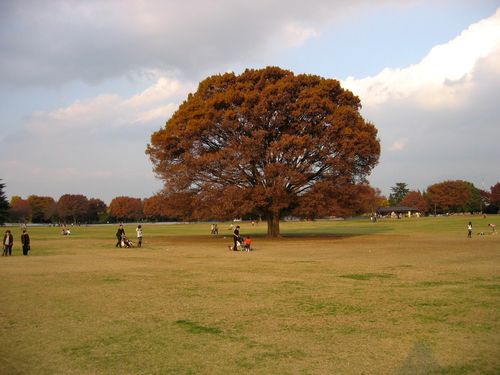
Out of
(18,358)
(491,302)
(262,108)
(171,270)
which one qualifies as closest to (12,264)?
(171,270)

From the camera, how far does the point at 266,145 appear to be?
39344 mm

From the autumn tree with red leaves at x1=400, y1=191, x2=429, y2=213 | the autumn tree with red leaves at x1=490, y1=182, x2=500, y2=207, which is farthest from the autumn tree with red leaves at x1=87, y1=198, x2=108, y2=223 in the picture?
the autumn tree with red leaves at x1=490, y1=182, x2=500, y2=207

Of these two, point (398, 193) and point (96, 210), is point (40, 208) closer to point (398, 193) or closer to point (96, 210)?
point (96, 210)

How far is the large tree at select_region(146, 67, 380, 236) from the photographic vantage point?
3678cm

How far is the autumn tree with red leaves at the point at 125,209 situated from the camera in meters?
152

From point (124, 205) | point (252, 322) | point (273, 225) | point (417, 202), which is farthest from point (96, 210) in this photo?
point (252, 322)

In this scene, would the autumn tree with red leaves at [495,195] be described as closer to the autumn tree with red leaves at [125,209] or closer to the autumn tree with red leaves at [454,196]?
the autumn tree with red leaves at [454,196]

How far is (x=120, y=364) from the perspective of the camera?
6.79 meters

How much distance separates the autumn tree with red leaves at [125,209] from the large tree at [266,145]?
381ft

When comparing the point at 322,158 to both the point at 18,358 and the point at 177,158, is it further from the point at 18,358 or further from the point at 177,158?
the point at 18,358

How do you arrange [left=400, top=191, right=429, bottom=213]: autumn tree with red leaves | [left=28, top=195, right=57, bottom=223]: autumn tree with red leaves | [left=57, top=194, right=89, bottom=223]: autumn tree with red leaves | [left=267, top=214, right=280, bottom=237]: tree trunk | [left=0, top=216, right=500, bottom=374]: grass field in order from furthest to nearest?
[left=400, top=191, right=429, bottom=213]: autumn tree with red leaves, [left=28, top=195, right=57, bottom=223]: autumn tree with red leaves, [left=57, top=194, right=89, bottom=223]: autumn tree with red leaves, [left=267, top=214, right=280, bottom=237]: tree trunk, [left=0, top=216, right=500, bottom=374]: grass field

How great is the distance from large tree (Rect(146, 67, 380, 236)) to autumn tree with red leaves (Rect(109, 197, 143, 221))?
381 feet

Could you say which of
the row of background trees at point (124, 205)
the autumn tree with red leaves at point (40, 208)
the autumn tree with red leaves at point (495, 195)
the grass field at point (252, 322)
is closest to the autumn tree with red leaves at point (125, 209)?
the row of background trees at point (124, 205)

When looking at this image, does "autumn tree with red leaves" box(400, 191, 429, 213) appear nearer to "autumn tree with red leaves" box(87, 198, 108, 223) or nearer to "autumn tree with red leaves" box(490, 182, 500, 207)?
"autumn tree with red leaves" box(490, 182, 500, 207)
